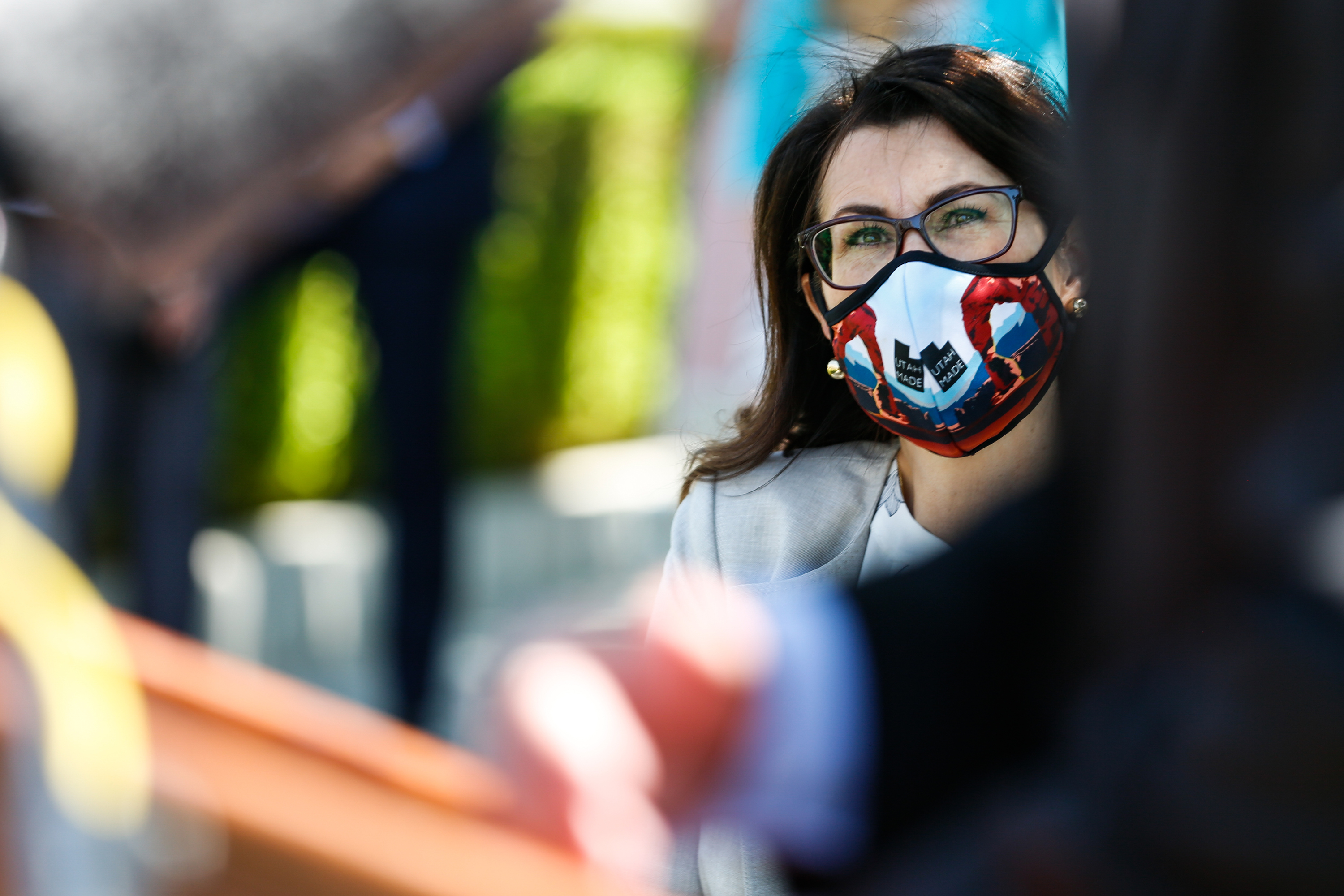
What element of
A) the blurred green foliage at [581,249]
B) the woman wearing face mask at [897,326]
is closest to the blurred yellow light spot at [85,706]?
the blurred green foliage at [581,249]

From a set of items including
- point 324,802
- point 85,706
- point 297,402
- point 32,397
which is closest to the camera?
point 324,802

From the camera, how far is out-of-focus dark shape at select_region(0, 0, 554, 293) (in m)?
1.06

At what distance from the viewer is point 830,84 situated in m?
0.50

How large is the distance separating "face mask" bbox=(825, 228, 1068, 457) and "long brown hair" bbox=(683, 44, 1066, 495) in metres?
0.03

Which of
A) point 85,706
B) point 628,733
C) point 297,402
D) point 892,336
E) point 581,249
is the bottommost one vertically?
point 297,402

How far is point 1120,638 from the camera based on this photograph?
0.43 meters

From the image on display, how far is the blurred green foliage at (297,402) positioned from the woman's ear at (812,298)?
3.55 metres

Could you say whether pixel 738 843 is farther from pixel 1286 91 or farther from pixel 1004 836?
pixel 1286 91

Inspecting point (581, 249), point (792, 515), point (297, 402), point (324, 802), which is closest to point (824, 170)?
point (792, 515)

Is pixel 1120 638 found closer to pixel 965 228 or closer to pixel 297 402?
pixel 965 228

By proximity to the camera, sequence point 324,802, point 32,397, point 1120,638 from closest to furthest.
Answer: point 1120,638, point 324,802, point 32,397

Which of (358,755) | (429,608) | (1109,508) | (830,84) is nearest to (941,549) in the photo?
(1109,508)

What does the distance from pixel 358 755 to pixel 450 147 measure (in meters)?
1.44

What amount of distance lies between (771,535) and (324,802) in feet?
1.30
